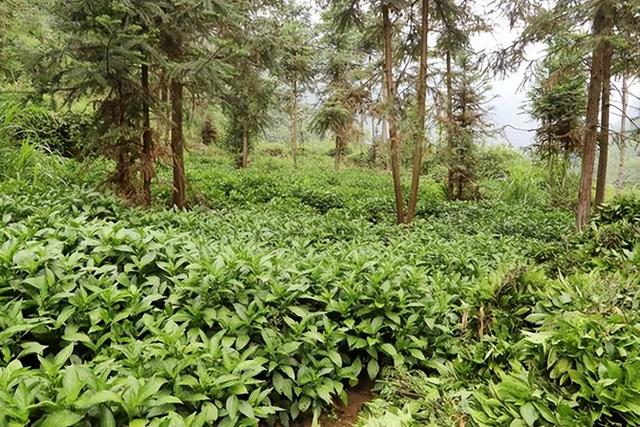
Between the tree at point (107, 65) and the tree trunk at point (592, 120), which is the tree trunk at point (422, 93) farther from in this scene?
the tree at point (107, 65)

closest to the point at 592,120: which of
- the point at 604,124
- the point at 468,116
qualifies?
the point at 604,124

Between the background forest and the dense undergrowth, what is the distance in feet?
0.04

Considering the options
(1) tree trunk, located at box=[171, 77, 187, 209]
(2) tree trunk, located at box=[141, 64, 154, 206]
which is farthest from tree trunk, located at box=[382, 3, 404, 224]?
(2) tree trunk, located at box=[141, 64, 154, 206]

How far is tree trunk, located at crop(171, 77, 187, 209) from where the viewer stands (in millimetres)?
6041

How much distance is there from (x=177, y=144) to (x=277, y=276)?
419 centimetres

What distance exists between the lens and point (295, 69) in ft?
25.8

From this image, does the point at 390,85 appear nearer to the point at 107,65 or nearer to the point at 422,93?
the point at 422,93

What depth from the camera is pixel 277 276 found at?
9.11ft

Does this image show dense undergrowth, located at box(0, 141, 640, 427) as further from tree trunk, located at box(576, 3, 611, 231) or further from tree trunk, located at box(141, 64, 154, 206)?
tree trunk, located at box(576, 3, 611, 231)

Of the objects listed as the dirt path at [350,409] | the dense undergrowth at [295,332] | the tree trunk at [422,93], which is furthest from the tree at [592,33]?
the dirt path at [350,409]

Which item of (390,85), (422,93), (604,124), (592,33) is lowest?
(604,124)

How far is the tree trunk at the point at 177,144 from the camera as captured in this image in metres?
6.04

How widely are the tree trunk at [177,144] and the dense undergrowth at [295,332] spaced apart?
2414 millimetres

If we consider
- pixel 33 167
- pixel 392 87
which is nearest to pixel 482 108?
pixel 392 87
